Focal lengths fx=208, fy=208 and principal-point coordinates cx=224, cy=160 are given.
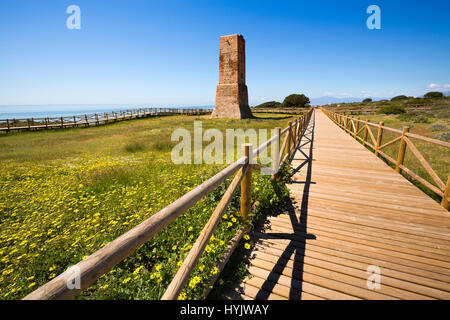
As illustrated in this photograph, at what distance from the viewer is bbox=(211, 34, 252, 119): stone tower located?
24.4 metres

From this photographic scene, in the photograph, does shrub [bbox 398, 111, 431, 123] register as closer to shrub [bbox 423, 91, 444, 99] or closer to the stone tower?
the stone tower

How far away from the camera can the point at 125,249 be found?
1.23 meters

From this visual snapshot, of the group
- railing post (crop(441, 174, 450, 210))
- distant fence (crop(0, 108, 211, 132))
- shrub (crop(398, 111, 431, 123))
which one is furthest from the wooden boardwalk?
distant fence (crop(0, 108, 211, 132))

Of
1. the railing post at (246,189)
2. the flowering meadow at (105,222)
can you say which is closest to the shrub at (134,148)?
the flowering meadow at (105,222)

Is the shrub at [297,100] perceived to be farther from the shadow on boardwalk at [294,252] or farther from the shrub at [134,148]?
the shadow on boardwalk at [294,252]

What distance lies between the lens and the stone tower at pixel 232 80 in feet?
80.2

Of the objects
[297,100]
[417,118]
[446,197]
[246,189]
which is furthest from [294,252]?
[297,100]

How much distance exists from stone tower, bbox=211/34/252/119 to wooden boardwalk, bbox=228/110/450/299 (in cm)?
2243

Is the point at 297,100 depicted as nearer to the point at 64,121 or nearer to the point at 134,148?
the point at 64,121

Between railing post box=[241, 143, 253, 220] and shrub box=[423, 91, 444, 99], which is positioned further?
shrub box=[423, 91, 444, 99]

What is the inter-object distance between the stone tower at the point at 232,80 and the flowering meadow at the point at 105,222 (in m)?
20.2

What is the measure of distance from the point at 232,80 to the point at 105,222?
2449 centimetres
